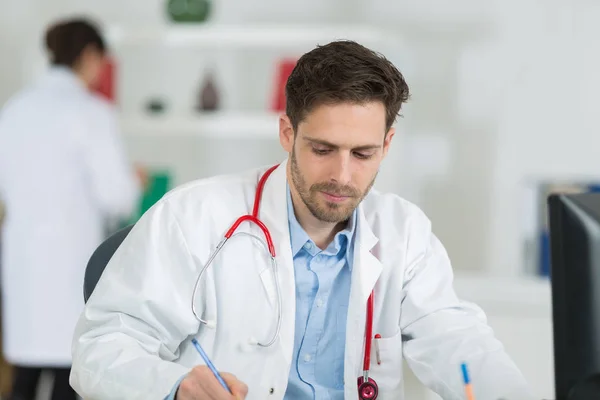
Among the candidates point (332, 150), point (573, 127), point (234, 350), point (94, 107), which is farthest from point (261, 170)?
point (573, 127)

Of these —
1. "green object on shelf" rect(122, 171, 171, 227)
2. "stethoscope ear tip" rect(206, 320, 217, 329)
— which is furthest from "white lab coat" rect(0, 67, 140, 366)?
"stethoscope ear tip" rect(206, 320, 217, 329)

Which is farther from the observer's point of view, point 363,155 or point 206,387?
point 363,155

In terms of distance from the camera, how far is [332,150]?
1.50m

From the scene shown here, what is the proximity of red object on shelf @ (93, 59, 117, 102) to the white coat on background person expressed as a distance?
81 cm

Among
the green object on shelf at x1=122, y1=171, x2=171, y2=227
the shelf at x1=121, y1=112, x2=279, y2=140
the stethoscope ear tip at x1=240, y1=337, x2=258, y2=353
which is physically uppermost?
the stethoscope ear tip at x1=240, y1=337, x2=258, y2=353

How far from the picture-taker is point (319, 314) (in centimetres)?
159

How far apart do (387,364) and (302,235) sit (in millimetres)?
272

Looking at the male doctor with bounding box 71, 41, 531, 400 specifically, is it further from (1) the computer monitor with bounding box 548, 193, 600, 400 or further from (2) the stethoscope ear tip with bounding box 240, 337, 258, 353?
(1) the computer monitor with bounding box 548, 193, 600, 400

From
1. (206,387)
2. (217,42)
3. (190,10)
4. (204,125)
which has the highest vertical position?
(190,10)

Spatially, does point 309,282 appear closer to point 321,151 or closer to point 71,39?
point 321,151

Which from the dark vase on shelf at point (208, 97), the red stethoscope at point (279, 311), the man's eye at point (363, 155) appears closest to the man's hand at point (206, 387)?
the red stethoscope at point (279, 311)

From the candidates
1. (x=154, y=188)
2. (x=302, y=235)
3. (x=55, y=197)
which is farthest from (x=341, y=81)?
(x=154, y=188)

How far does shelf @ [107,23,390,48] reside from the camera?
363 cm

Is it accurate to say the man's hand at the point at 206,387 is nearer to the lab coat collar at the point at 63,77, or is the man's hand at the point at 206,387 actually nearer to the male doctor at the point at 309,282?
the male doctor at the point at 309,282
